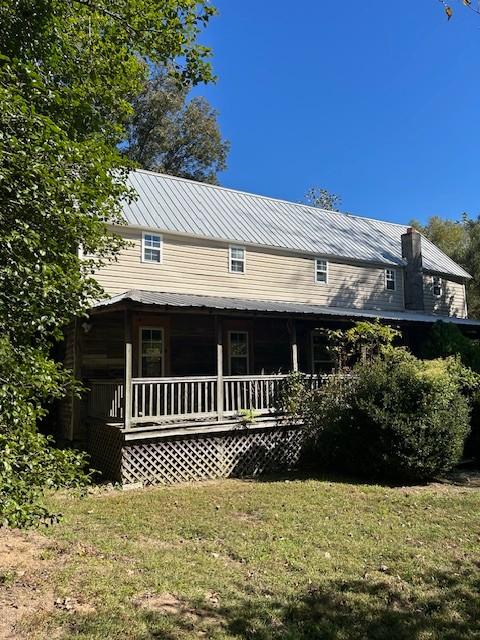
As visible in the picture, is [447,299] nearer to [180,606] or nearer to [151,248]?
[151,248]

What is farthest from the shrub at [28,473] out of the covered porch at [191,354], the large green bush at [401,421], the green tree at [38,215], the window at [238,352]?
the window at [238,352]

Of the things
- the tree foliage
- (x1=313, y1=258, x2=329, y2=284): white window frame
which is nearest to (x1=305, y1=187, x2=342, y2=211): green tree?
the tree foliage

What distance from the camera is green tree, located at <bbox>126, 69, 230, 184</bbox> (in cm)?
3225

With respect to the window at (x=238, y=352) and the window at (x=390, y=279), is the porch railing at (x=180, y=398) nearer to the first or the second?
the window at (x=238, y=352)

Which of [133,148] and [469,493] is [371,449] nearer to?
[469,493]

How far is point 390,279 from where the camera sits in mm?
21047

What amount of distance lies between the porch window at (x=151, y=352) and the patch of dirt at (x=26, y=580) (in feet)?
25.3

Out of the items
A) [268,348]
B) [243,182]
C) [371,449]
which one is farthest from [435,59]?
[243,182]

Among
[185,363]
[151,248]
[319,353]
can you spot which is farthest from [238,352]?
[151,248]

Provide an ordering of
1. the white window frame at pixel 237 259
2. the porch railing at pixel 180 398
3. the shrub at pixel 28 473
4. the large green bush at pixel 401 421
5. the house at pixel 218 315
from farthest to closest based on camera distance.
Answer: the white window frame at pixel 237 259, the house at pixel 218 315, the porch railing at pixel 180 398, the large green bush at pixel 401 421, the shrub at pixel 28 473

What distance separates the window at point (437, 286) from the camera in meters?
22.4

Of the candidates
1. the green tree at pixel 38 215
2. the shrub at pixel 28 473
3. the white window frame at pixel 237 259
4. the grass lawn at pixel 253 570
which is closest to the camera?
the shrub at pixel 28 473

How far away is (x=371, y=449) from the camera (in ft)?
33.2

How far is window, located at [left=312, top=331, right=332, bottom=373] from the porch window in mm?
5419
